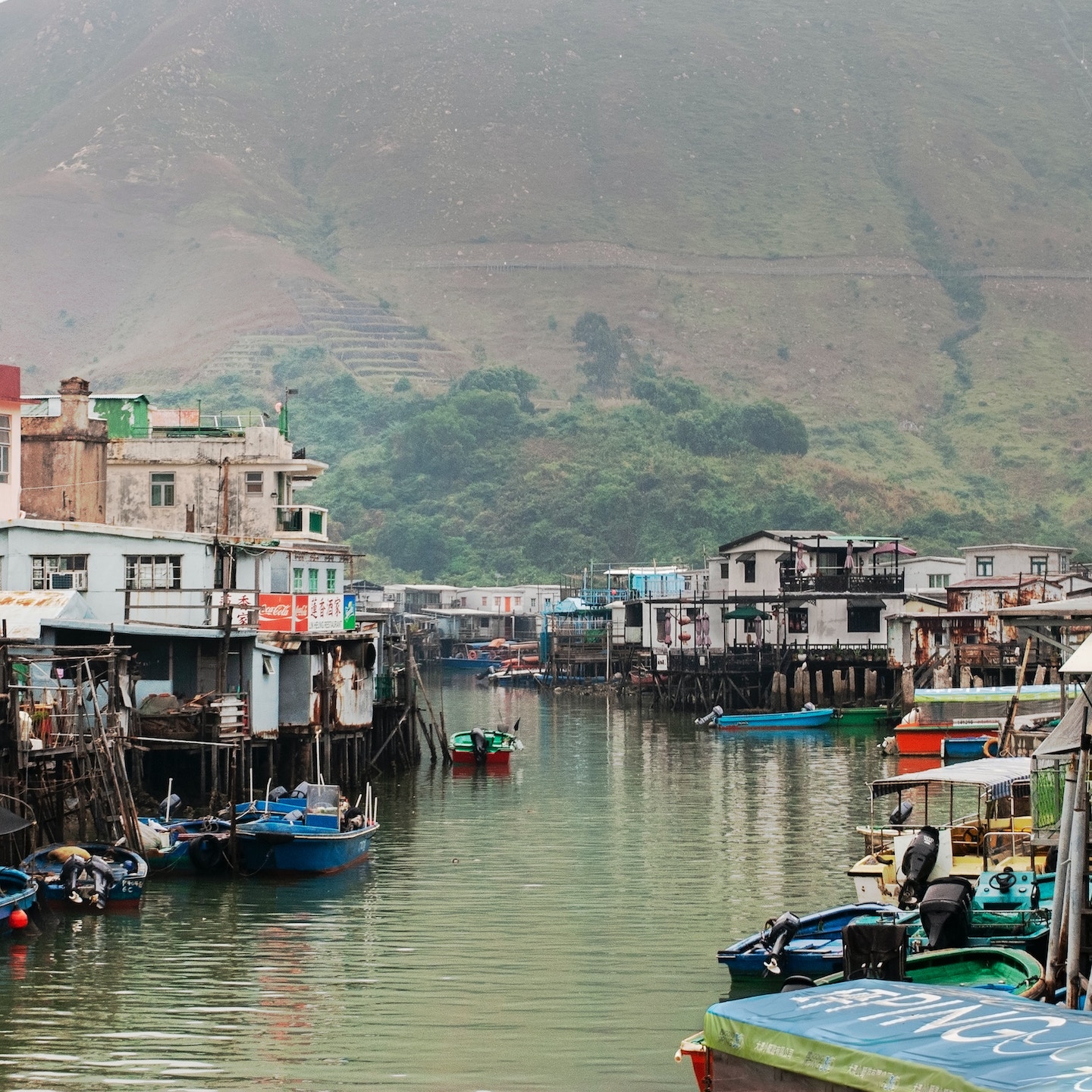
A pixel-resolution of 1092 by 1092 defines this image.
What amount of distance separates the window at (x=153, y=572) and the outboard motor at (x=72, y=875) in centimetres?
1579

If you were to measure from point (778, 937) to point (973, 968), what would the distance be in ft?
21.3

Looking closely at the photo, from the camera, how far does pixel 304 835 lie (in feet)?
140

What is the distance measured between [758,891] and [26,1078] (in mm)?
20369

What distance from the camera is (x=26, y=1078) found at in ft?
86.9

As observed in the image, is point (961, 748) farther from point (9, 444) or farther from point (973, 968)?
point (973, 968)

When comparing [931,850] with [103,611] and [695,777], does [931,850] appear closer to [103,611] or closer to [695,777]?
[103,611]

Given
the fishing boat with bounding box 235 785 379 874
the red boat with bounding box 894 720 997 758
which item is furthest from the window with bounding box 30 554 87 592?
the red boat with bounding box 894 720 997 758

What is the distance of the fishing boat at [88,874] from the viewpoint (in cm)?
3706

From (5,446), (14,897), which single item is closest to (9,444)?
(5,446)

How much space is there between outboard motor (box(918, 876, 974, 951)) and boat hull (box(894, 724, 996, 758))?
153 feet

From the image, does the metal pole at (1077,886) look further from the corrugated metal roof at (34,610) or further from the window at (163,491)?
the window at (163,491)

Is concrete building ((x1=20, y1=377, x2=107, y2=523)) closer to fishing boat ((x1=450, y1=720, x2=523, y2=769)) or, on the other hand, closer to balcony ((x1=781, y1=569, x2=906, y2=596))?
fishing boat ((x1=450, y1=720, x2=523, y2=769))

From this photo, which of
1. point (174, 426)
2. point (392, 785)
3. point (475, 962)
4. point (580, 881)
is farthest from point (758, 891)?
point (174, 426)

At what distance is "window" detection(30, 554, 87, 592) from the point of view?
50875 mm
